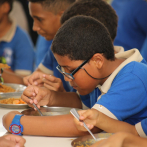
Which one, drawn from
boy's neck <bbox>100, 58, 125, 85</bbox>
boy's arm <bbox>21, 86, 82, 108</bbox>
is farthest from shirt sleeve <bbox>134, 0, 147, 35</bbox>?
boy's neck <bbox>100, 58, 125, 85</bbox>

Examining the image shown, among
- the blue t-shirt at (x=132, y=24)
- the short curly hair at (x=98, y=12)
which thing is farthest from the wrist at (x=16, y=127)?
the blue t-shirt at (x=132, y=24)

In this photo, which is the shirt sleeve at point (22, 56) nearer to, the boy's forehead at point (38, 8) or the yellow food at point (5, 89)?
the boy's forehead at point (38, 8)

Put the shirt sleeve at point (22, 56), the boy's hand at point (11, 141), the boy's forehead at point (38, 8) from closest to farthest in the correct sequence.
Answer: the boy's hand at point (11, 141) → the boy's forehead at point (38, 8) → the shirt sleeve at point (22, 56)

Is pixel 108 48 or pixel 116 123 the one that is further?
pixel 108 48

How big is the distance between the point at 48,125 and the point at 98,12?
81cm

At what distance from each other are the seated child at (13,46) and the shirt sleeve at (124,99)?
5.97 feet

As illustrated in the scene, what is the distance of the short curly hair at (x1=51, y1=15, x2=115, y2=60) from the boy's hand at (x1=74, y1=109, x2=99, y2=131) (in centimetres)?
31

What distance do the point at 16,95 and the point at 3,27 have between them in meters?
1.38

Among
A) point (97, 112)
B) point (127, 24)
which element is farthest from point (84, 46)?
point (127, 24)

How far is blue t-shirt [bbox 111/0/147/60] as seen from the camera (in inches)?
91.3

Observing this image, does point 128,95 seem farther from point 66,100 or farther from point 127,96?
point 66,100

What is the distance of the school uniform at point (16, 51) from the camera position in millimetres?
2754

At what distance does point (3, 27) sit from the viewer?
9.11ft

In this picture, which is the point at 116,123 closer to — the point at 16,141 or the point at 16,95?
the point at 16,141
